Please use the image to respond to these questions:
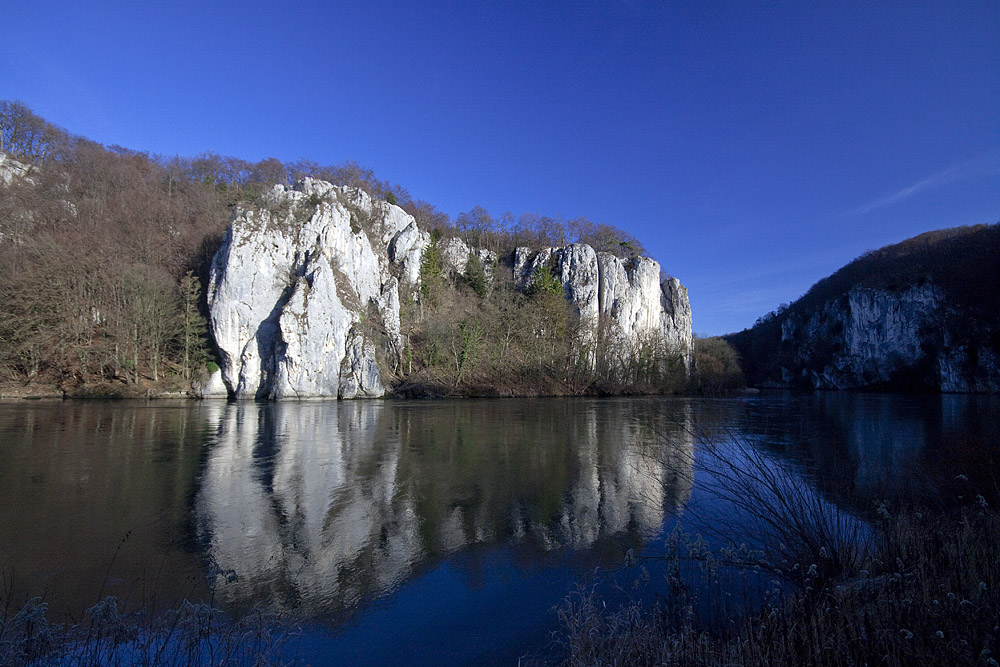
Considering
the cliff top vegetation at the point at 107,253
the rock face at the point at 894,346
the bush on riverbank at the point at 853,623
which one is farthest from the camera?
the rock face at the point at 894,346

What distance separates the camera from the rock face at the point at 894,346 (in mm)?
59469

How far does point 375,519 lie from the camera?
7215mm

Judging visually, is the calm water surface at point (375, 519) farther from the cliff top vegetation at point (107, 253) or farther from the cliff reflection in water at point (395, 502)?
the cliff top vegetation at point (107, 253)

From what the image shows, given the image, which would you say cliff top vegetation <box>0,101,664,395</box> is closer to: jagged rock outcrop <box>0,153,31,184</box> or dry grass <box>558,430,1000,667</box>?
jagged rock outcrop <box>0,153,31,184</box>

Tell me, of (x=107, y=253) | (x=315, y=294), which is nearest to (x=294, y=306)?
(x=315, y=294)

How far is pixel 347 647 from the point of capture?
3.88 metres

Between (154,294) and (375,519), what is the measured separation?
37.9 m

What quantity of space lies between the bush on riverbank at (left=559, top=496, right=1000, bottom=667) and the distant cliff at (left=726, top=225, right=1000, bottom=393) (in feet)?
253

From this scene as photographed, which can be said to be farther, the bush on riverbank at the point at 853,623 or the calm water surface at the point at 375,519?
the calm water surface at the point at 375,519

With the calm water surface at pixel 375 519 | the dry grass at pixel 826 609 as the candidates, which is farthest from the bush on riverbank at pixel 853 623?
the calm water surface at pixel 375 519

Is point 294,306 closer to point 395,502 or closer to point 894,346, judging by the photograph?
point 395,502

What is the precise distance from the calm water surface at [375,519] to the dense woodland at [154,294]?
23612 mm

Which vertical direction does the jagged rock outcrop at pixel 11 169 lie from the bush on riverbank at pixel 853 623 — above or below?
above

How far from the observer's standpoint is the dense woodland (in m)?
32.5
